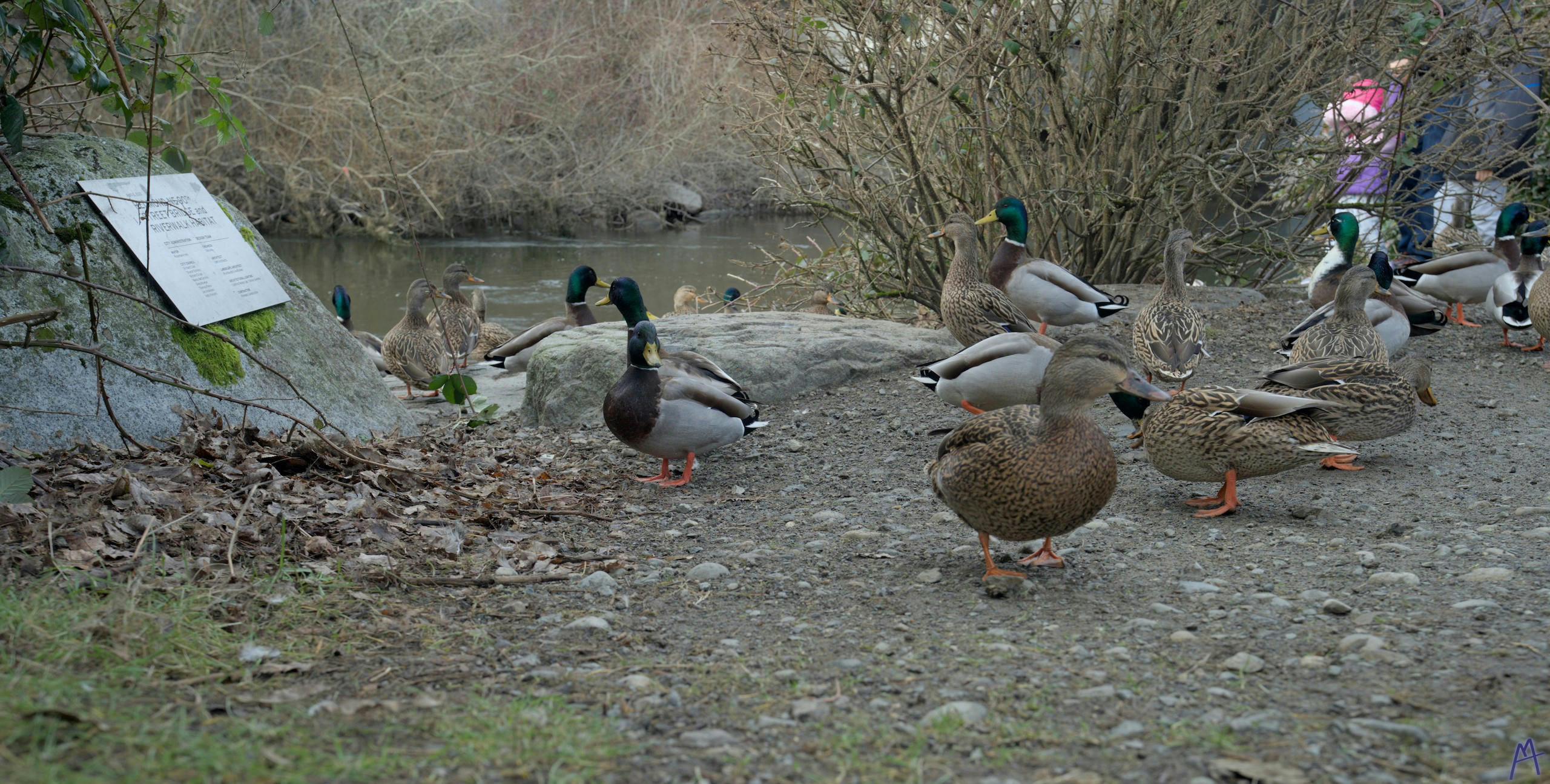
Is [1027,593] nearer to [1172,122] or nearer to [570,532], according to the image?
[570,532]

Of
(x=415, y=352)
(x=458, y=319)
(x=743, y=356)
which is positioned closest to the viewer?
(x=743, y=356)

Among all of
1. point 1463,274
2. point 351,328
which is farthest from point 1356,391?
point 351,328

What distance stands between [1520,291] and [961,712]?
708 cm

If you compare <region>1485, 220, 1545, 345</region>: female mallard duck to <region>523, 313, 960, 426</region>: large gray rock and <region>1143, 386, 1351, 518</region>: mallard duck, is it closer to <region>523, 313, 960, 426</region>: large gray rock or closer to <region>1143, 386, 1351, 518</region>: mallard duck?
<region>523, 313, 960, 426</region>: large gray rock

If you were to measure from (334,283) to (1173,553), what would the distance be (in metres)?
15.7

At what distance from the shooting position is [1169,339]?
5.91 m

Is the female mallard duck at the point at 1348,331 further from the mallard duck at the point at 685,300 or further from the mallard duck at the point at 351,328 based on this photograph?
the mallard duck at the point at 685,300

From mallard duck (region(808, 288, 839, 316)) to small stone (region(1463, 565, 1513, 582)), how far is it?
23.4 ft

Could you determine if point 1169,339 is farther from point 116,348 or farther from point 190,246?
point 116,348

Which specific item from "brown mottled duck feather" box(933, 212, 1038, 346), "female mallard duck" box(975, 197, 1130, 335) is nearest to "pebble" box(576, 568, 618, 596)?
"brown mottled duck feather" box(933, 212, 1038, 346)

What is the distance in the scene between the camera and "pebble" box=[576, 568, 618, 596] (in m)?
3.38

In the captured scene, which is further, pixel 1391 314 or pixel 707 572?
pixel 1391 314

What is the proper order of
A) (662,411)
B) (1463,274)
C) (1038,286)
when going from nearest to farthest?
(662,411) → (1038,286) → (1463,274)

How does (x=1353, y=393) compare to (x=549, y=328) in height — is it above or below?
above
